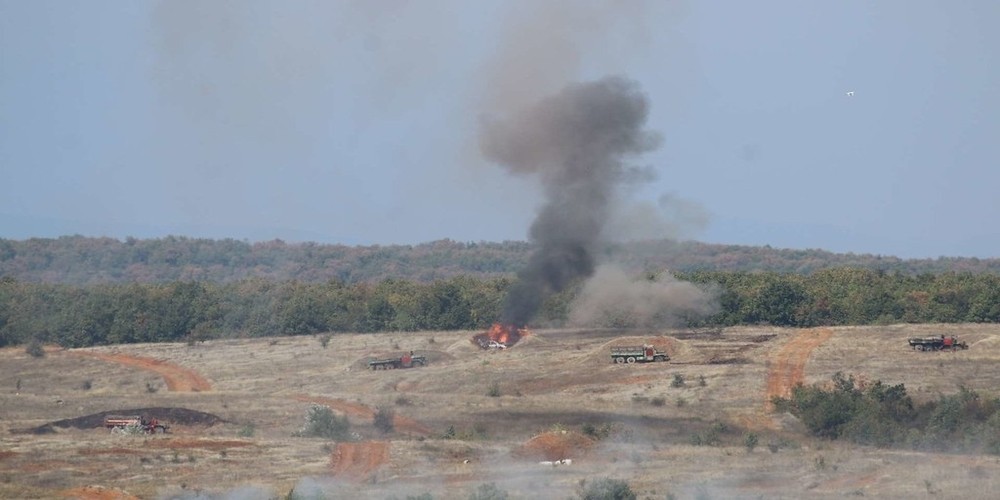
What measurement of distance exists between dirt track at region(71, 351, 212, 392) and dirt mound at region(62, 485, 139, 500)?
32.7m

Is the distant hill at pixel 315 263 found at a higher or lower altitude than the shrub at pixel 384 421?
higher

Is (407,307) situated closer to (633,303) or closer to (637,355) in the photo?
(633,303)

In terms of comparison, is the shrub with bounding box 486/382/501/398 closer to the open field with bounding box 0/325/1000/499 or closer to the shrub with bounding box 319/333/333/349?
the open field with bounding box 0/325/1000/499

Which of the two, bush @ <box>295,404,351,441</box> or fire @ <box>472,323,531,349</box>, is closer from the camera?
bush @ <box>295,404,351,441</box>

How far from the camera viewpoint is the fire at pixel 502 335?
80062 millimetres

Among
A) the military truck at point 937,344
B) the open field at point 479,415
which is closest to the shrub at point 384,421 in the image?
the open field at point 479,415

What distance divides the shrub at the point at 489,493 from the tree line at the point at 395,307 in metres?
48.8

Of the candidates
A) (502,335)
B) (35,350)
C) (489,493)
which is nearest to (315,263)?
(35,350)

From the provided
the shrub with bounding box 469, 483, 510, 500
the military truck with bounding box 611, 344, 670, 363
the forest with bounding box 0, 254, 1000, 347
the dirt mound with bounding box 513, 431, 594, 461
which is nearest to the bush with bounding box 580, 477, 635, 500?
the shrub with bounding box 469, 483, 510, 500

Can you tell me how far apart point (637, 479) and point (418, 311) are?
5455cm

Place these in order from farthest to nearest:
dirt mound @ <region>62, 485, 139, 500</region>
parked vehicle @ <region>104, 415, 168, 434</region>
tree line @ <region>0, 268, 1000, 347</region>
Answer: tree line @ <region>0, 268, 1000, 347</region>, parked vehicle @ <region>104, 415, 168, 434</region>, dirt mound @ <region>62, 485, 139, 500</region>

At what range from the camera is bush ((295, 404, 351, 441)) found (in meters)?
50.0

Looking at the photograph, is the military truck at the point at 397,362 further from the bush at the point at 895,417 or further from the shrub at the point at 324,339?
the bush at the point at 895,417

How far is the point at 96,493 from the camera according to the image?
37.1 meters
